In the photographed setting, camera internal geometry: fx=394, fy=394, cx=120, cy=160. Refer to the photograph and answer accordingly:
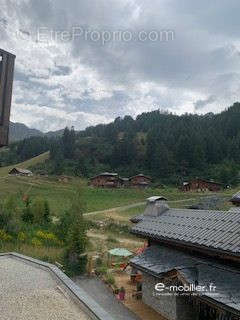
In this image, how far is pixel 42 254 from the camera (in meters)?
22.9

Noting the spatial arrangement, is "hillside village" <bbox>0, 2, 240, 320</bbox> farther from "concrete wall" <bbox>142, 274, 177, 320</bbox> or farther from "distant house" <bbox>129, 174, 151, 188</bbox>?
"distant house" <bbox>129, 174, 151, 188</bbox>

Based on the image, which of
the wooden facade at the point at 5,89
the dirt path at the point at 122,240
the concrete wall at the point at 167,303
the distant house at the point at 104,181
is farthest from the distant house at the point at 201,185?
the wooden facade at the point at 5,89

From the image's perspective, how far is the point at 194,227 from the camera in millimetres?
14742

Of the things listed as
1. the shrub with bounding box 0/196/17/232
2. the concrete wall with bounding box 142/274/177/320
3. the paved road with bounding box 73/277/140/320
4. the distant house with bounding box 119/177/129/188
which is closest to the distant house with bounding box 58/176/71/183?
the distant house with bounding box 119/177/129/188

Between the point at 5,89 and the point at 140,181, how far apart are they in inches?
3174

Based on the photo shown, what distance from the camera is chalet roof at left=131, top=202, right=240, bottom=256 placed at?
1233 cm

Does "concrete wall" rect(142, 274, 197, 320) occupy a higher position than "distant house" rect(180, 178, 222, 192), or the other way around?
"distant house" rect(180, 178, 222, 192)

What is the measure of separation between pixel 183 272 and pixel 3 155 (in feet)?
462

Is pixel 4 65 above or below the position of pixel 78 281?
above

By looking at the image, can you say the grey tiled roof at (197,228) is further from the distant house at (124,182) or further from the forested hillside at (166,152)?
the distant house at (124,182)

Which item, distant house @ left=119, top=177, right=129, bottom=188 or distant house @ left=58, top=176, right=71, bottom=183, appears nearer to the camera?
distant house @ left=58, top=176, right=71, bottom=183

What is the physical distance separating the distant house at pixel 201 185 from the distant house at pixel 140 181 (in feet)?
28.9

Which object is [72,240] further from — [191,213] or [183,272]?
[183,272]

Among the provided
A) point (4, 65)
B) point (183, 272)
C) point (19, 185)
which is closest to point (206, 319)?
point (183, 272)
